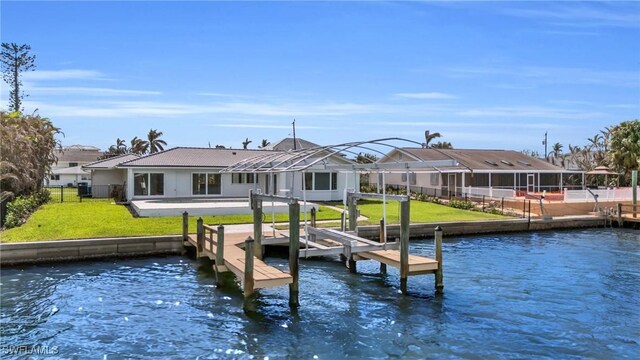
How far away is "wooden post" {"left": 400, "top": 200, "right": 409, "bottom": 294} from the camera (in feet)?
43.8

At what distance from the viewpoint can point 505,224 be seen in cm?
2680

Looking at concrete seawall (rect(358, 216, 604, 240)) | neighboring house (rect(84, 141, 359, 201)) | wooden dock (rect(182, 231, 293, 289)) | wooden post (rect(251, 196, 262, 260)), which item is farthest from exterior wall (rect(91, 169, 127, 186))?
wooden post (rect(251, 196, 262, 260))

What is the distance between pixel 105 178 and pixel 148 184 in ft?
26.7

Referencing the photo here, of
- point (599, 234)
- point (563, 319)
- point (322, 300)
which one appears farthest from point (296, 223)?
point (599, 234)

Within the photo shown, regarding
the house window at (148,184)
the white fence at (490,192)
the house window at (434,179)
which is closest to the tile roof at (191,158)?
the house window at (148,184)

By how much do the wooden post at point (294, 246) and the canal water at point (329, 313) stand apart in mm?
467

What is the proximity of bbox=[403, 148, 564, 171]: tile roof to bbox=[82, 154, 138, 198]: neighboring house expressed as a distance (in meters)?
23.5

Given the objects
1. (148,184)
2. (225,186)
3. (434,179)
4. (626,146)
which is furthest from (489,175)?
(148,184)

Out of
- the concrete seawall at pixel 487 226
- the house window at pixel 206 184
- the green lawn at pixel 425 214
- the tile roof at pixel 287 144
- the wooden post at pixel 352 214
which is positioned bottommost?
the concrete seawall at pixel 487 226

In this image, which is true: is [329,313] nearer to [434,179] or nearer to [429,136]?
[434,179]

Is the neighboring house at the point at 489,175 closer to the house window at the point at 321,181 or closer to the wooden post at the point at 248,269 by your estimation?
the house window at the point at 321,181

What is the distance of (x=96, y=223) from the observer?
2178 cm

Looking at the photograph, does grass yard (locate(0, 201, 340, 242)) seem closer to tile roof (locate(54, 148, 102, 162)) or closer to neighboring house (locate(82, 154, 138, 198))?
neighboring house (locate(82, 154, 138, 198))

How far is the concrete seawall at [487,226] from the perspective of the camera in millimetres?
22248
